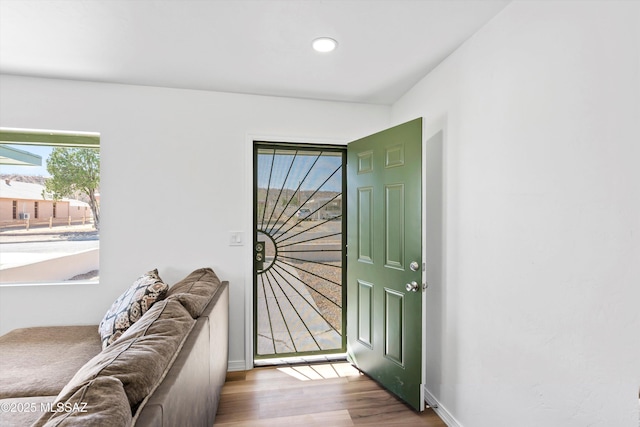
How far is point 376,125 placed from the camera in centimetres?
298

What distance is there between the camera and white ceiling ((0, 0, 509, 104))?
159 centimetres

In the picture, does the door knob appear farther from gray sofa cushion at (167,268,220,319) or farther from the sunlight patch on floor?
gray sofa cushion at (167,268,220,319)

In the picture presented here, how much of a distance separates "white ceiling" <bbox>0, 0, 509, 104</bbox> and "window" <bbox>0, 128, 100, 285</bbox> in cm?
54

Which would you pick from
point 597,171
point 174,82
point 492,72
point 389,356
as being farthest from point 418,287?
point 174,82

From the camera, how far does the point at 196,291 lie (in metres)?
1.90

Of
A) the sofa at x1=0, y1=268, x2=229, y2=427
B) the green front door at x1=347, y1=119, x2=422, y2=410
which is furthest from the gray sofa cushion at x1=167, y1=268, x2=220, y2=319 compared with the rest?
the green front door at x1=347, y1=119, x2=422, y2=410

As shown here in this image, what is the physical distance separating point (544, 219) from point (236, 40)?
6.15 ft

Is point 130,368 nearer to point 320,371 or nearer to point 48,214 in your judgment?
point 320,371

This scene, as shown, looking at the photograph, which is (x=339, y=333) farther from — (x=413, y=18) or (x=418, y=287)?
(x=413, y=18)

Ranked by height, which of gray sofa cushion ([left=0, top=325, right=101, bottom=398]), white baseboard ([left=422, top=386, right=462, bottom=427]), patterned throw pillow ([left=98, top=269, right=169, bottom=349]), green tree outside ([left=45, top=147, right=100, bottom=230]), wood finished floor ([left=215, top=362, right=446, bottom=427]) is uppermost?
green tree outside ([left=45, top=147, right=100, bottom=230])

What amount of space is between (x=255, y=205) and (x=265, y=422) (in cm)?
164

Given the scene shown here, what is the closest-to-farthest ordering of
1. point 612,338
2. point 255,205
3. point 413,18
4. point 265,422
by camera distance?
1. point 612,338
2. point 413,18
3. point 265,422
4. point 255,205

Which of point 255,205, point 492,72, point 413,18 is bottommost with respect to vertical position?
point 255,205

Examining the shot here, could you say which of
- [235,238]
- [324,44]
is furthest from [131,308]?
[324,44]
